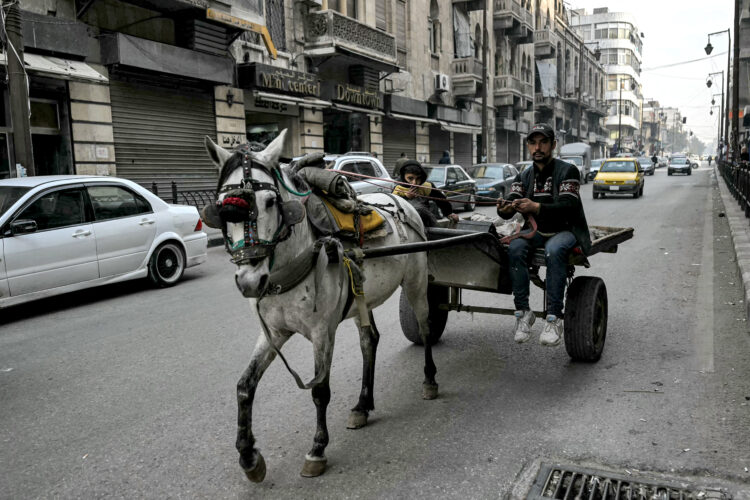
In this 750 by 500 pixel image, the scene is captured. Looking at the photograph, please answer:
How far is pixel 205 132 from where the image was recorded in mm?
19516

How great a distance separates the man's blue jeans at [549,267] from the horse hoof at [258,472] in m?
2.37

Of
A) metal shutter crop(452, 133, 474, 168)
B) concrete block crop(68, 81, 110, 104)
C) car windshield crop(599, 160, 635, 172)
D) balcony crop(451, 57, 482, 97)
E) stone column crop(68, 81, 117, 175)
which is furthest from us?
metal shutter crop(452, 133, 474, 168)

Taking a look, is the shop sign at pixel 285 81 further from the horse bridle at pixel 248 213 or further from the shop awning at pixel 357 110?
the horse bridle at pixel 248 213

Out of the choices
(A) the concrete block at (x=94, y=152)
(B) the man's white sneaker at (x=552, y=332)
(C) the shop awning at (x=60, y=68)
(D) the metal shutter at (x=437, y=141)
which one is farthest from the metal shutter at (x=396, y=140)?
(B) the man's white sneaker at (x=552, y=332)

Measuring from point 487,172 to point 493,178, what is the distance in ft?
1.88

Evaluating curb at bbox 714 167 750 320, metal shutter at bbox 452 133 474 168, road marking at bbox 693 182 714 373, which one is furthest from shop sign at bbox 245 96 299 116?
metal shutter at bbox 452 133 474 168

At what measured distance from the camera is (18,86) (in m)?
10.3

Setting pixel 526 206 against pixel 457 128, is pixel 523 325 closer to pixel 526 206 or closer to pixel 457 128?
pixel 526 206

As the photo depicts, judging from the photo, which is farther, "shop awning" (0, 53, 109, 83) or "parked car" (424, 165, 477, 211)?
"parked car" (424, 165, 477, 211)

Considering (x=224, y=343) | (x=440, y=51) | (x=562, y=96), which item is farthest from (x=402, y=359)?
(x=562, y=96)

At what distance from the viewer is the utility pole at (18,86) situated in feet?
33.6

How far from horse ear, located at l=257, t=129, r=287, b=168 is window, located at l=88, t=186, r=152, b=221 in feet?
20.3

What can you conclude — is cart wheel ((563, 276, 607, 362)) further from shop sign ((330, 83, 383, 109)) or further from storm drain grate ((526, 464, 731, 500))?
shop sign ((330, 83, 383, 109))

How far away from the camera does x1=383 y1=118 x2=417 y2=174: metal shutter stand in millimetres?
29513
